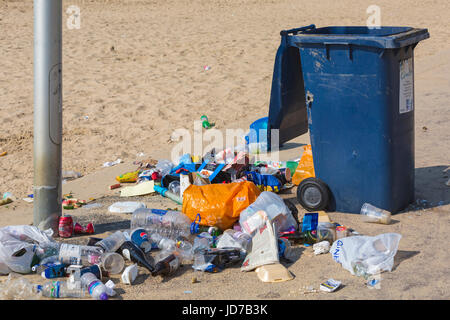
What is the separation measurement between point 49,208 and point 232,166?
5.60ft

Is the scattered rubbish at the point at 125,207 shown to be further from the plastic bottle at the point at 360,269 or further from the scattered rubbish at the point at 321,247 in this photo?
the plastic bottle at the point at 360,269

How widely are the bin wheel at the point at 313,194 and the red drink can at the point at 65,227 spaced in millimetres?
1913

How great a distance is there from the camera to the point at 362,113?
4.62 meters

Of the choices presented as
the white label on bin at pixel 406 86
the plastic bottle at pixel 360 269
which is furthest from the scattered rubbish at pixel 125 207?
the white label on bin at pixel 406 86

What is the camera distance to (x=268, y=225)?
4.09m

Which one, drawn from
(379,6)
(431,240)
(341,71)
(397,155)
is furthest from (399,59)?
(379,6)

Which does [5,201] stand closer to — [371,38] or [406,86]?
[371,38]

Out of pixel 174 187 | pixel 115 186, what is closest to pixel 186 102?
pixel 115 186

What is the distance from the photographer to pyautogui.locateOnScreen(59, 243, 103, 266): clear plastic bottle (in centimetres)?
392

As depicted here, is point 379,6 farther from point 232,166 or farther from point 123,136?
point 232,166

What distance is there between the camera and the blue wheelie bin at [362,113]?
450 cm

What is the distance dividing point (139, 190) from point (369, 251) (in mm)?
2428

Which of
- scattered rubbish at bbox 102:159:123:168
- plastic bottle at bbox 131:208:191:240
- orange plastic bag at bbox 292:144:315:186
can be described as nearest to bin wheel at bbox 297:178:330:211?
orange plastic bag at bbox 292:144:315:186

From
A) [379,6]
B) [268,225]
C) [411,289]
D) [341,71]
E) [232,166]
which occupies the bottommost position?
[411,289]
